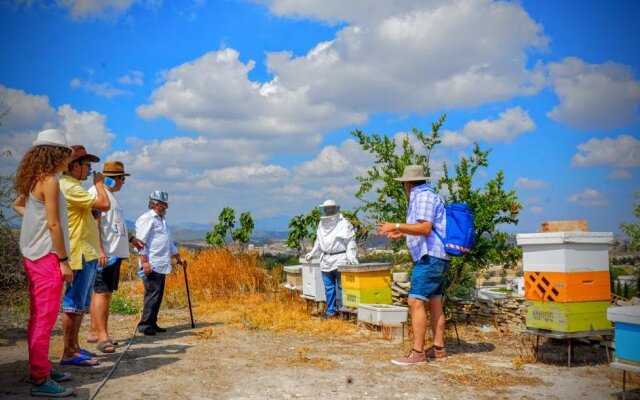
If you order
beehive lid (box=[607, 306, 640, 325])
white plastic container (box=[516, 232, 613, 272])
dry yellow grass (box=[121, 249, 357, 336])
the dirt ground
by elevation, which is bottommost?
the dirt ground

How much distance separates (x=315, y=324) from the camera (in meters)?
9.90

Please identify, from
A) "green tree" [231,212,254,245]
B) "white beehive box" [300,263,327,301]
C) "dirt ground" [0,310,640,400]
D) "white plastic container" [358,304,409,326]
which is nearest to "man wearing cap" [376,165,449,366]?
"dirt ground" [0,310,640,400]

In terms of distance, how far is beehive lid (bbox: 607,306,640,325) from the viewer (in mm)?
4879

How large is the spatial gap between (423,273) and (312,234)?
9442mm

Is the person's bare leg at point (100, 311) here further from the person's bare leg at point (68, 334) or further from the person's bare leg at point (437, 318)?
the person's bare leg at point (437, 318)

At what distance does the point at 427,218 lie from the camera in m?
6.61

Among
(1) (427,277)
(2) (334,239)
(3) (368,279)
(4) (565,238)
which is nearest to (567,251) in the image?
(4) (565,238)

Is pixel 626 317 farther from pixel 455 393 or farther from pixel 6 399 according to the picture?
pixel 6 399

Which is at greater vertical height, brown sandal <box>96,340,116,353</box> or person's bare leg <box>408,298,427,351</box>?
person's bare leg <box>408,298,427,351</box>

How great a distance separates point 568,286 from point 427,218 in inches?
70.1

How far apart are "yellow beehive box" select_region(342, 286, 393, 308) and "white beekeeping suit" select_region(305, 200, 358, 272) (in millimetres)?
808

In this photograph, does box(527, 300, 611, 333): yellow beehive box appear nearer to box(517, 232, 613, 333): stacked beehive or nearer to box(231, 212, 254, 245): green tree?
box(517, 232, 613, 333): stacked beehive

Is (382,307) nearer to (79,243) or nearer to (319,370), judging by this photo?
(319,370)

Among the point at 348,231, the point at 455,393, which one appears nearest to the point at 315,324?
the point at 348,231
